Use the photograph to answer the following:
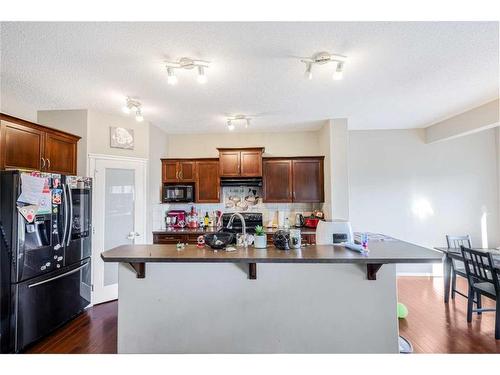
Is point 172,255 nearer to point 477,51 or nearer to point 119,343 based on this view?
point 119,343

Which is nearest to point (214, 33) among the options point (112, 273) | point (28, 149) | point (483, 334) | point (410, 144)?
point (28, 149)

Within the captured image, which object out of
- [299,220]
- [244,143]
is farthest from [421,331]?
[244,143]

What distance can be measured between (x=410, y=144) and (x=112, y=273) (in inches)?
213

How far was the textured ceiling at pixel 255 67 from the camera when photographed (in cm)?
184

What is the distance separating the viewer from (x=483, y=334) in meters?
2.61

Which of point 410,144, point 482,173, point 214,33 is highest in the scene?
point 214,33

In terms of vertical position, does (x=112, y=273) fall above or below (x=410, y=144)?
below

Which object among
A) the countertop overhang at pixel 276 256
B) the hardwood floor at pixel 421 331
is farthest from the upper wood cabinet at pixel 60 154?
the hardwood floor at pixel 421 331

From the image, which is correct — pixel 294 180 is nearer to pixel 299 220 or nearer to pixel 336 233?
pixel 299 220

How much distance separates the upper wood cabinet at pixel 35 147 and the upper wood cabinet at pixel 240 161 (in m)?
2.15

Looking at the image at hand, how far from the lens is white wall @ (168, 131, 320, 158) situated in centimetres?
471

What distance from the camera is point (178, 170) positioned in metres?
4.50
